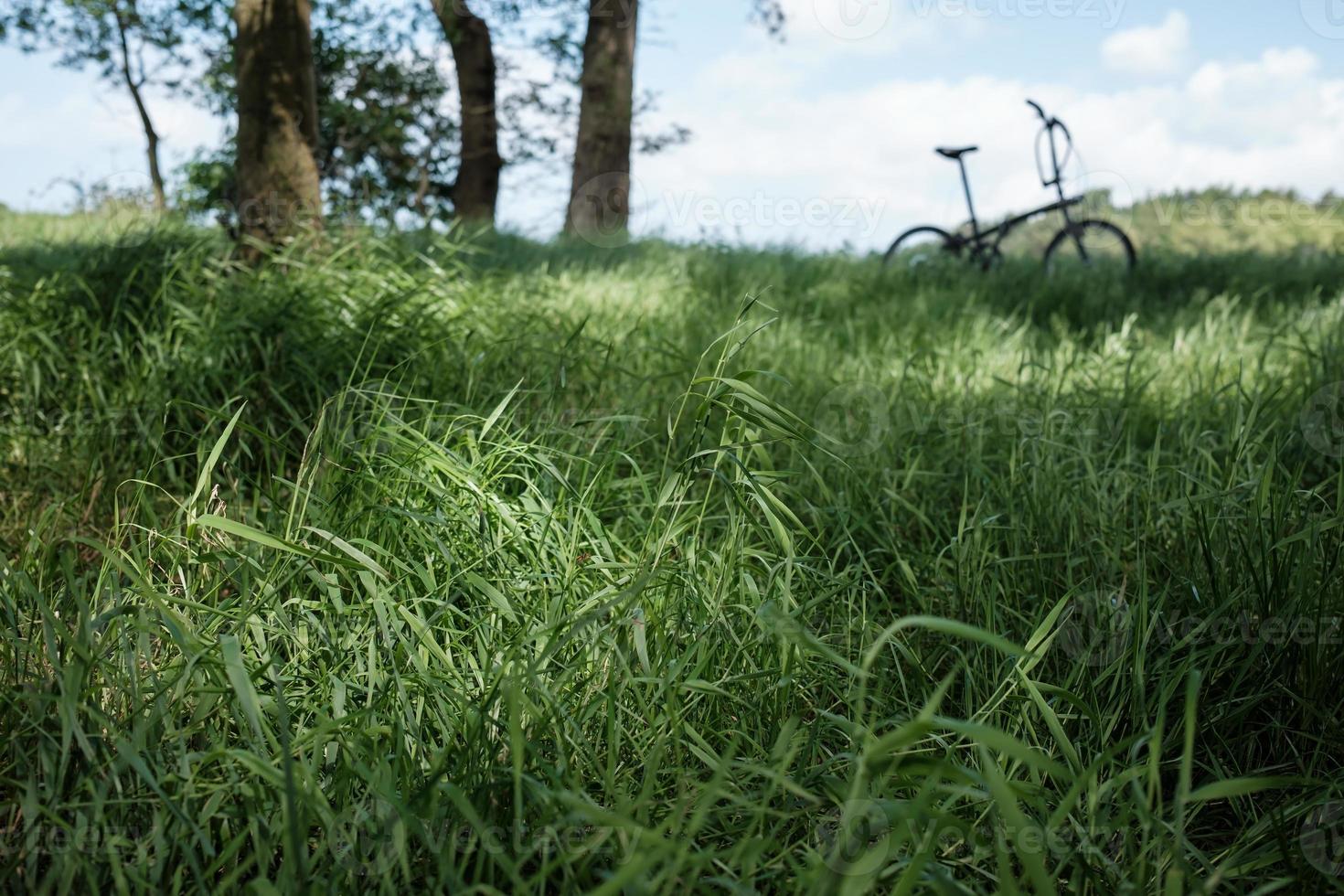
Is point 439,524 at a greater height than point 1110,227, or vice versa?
point 1110,227

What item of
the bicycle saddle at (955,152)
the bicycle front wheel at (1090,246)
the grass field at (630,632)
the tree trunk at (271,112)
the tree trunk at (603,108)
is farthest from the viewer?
the tree trunk at (603,108)

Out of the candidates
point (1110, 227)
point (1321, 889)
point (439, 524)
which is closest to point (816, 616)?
point (439, 524)

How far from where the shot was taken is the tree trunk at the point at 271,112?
13.2ft

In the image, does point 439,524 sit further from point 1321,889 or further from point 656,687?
point 1321,889

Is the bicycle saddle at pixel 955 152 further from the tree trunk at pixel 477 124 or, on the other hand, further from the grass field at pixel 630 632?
the grass field at pixel 630 632

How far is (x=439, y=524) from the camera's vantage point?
6.20 feet

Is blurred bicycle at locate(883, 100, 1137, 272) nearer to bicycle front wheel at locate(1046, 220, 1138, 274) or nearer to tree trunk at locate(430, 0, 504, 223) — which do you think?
bicycle front wheel at locate(1046, 220, 1138, 274)

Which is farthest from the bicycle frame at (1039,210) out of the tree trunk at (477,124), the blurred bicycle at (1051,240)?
the tree trunk at (477,124)

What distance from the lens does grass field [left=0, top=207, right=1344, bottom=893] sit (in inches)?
50.2

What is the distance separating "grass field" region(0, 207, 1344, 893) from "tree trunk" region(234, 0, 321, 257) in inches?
31.8

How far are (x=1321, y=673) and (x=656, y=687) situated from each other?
1176 mm

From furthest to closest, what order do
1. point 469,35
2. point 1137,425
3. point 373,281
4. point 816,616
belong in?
1. point 469,35
2. point 373,281
3. point 1137,425
4. point 816,616

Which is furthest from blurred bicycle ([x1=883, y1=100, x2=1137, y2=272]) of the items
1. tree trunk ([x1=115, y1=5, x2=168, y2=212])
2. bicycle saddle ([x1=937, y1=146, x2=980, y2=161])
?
tree trunk ([x1=115, y1=5, x2=168, y2=212])

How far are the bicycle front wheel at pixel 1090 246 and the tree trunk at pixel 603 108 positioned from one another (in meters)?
3.75
